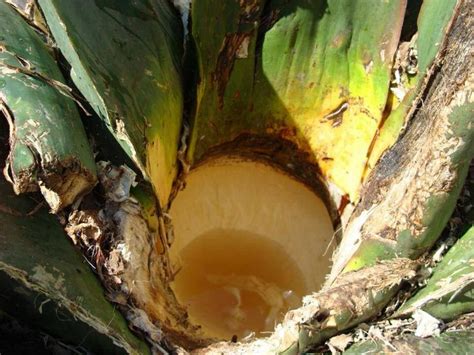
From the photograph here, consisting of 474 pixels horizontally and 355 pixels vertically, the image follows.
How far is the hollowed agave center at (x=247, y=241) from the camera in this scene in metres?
1.64

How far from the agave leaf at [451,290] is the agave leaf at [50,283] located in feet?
1.48

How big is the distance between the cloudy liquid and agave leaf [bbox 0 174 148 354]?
53 cm

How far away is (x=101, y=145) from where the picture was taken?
115cm

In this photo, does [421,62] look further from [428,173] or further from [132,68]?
[132,68]

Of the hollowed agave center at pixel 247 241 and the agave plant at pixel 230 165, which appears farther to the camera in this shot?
the hollowed agave center at pixel 247 241

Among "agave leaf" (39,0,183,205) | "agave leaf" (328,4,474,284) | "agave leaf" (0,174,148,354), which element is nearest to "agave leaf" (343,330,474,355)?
"agave leaf" (328,4,474,284)

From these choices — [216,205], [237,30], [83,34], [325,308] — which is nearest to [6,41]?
[83,34]

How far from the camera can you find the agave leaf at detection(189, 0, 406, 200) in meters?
1.38

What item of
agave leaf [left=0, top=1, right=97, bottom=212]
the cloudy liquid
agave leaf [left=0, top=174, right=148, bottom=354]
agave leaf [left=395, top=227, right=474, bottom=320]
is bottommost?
the cloudy liquid

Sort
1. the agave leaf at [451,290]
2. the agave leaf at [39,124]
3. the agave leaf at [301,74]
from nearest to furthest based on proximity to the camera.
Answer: the agave leaf at [39,124], the agave leaf at [451,290], the agave leaf at [301,74]

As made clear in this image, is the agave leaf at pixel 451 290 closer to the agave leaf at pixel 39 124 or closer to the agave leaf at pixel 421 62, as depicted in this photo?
the agave leaf at pixel 421 62

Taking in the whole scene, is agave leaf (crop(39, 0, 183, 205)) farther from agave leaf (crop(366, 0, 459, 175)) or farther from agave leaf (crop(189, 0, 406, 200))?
agave leaf (crop(366, 0, 459, 175))

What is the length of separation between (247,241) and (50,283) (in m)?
0.81

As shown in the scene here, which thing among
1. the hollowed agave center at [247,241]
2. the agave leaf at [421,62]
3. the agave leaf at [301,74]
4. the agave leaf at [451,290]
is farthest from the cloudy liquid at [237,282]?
the agave leaf at [451,290]
